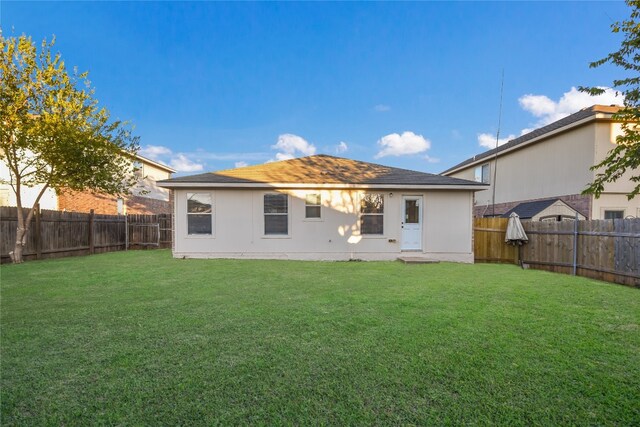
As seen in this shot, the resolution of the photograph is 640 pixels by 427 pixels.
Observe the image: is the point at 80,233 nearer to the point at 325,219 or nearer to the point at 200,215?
the point at 200,215

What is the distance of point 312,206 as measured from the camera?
11289mm

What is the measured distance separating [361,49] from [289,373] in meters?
15.1

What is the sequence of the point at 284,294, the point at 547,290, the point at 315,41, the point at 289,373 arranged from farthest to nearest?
the point at 315,41, the point at 547,290, the point at 284,294, the point at 289,373

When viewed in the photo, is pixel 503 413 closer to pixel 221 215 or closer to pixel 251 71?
pixel 221 215

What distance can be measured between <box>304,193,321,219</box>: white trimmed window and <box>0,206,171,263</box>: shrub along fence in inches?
339

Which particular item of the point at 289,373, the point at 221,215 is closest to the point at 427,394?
the point at 289,373

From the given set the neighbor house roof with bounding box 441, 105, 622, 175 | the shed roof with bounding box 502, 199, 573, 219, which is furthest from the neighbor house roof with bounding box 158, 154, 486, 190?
the neighbor house roof with bounding box 441, 105, 622, 175

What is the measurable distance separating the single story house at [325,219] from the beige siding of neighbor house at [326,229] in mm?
33

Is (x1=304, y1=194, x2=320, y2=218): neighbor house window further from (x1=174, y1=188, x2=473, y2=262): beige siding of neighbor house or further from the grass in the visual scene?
the grass

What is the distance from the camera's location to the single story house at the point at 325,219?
11156 millimetres

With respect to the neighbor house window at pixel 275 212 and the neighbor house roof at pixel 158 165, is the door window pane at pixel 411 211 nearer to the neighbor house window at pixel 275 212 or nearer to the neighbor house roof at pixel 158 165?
the neighbor house window at pixel 275 212

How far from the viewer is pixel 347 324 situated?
13.6 ft

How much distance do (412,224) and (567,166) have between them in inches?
336

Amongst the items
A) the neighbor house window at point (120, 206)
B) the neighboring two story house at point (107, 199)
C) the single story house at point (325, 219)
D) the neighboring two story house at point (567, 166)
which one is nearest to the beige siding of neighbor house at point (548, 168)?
the neighboring two story house at point (567, 166)
